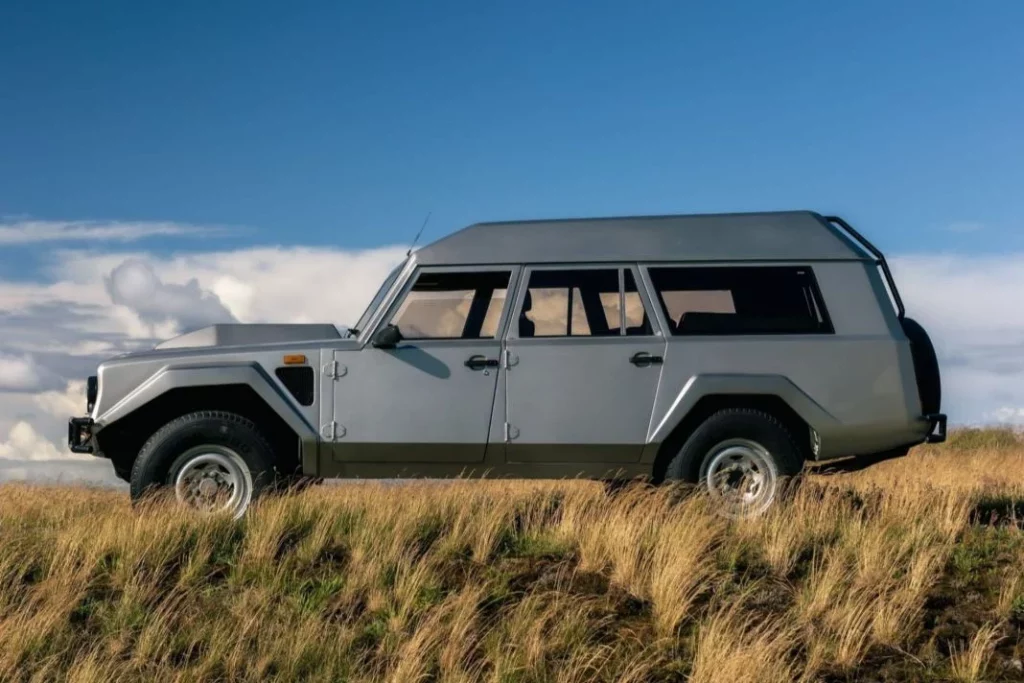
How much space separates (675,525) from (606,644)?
68.1 inches

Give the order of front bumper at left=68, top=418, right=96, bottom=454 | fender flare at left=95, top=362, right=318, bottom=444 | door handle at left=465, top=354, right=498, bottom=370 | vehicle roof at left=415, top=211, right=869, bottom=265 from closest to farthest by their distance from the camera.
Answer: door handle at left=465, top=354, right=498, bottom=370 → fender flare at left=95, top=362, right=318, bottom=444 → vehicle roof at left=415, top=211, right=869, bottom=265 → front bumper at left=68, top=418, right=96, bottom=454

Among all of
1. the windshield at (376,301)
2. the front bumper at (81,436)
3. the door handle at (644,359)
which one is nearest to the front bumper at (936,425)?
the door handle at (644,359)

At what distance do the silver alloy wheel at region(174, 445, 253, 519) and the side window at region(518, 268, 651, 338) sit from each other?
246 cm

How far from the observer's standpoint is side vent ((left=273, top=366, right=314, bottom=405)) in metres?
8.81

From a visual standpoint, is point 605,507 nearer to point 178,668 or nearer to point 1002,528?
point 1002,528

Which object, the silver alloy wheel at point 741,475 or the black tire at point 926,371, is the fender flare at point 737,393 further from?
the black tire at point 926,371

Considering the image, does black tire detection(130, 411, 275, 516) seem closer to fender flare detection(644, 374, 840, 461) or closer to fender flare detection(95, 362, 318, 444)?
fender flare detection(95, 362, 318, 444)

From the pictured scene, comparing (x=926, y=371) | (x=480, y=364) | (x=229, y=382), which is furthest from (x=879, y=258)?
(x=229, y=382)

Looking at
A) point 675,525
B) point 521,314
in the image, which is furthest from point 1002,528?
point 521,314

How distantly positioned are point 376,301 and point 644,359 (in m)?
2.25

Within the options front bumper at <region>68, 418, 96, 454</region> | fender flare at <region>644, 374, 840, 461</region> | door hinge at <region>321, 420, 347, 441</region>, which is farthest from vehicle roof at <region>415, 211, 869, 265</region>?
front bumper at <region>68, 418, 96, 454</region>

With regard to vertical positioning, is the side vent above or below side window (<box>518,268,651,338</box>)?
below

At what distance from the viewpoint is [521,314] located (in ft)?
28.8

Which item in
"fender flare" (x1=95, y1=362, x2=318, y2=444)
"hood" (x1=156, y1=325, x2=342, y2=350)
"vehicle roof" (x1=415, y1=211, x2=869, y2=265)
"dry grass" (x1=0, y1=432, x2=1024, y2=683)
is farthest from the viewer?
"hood" (x1=156, y1=325, x2=342, y2=350)
